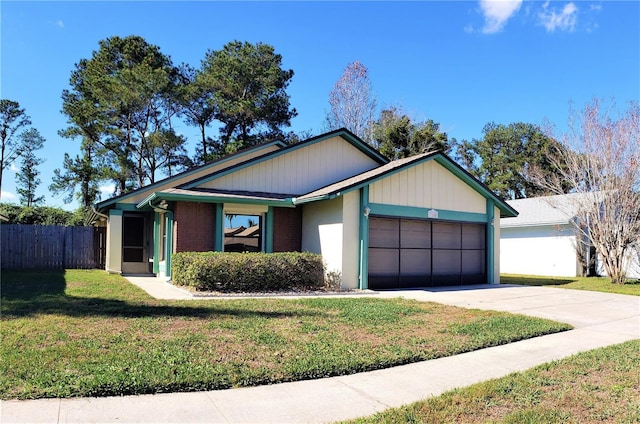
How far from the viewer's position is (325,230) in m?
14.4

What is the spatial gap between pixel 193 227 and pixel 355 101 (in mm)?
20542

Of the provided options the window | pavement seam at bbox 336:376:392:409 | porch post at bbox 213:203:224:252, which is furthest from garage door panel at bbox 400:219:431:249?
pavement seam at bbox 336:376:392:409

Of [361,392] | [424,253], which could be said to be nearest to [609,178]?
[424,253]

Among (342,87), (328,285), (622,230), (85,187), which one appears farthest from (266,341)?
(85,187)

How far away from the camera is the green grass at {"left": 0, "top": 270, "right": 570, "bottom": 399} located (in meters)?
4.66

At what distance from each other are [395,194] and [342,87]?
19.1 m

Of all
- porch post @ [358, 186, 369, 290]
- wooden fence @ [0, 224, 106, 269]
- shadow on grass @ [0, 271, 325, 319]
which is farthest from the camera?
wooden fence @ [0, 224, 106, 269]

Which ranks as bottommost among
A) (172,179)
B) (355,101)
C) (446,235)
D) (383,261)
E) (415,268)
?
(415,268)

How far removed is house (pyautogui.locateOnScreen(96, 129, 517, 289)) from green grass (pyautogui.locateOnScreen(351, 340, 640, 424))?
27.7 feet

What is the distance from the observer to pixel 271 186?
52.7 ft

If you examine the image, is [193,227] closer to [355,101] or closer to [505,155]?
[355,101]

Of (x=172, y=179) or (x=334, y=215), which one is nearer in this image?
(x=334, y=215)

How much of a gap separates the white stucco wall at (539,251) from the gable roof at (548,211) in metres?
0.45

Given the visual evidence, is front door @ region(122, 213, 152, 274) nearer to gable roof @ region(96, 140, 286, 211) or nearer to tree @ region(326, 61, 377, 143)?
gable roof @ region(96, 140, 286, 211)
